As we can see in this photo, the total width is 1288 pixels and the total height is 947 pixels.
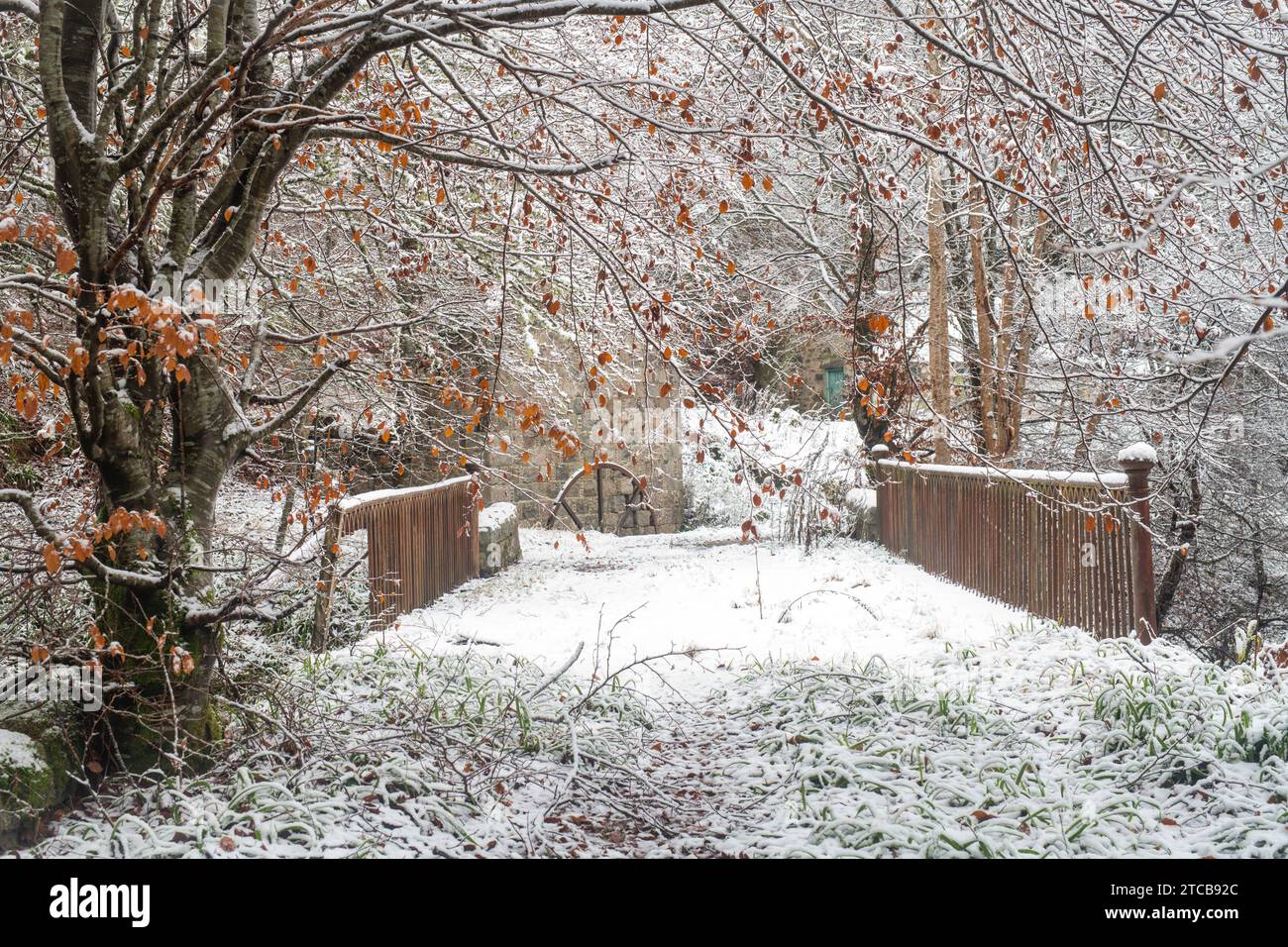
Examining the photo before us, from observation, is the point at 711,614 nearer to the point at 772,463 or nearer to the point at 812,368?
the point at 772,463

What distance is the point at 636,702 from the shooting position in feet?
20.0

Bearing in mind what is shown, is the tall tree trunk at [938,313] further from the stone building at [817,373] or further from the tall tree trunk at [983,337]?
the stone building at [817,373]

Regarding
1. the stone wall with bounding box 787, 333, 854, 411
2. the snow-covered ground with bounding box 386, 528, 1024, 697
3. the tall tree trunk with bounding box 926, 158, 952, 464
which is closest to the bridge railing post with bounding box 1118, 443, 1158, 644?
the snow-covered ground with bounding box 386, 528, 1024, 697

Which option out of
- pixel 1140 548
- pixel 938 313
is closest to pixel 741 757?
pixel 1140 548

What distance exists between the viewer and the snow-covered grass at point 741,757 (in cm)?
406

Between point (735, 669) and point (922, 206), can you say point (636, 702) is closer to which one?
point (735, 669)

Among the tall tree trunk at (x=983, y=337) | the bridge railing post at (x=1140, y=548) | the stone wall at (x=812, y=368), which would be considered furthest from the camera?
the stone wall at (x=812, y=368)

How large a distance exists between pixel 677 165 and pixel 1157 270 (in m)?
8.43

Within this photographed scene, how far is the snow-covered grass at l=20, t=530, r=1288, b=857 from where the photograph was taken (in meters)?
4.06

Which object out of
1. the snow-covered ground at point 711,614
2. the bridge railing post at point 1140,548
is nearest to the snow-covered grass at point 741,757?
the snow-covered ground at point 711,614

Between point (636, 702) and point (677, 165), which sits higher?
point (677, 165)
